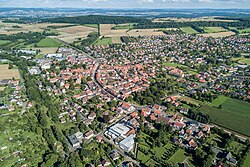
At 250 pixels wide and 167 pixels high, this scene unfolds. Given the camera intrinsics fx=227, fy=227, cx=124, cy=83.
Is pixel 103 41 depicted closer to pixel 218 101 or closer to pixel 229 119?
pixel 218 101

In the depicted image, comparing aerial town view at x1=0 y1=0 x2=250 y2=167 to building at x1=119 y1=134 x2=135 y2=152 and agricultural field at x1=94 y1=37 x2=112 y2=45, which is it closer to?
building at x1=119 y1=134 x2=135 y2=152

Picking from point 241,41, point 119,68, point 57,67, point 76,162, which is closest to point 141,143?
point 76,162

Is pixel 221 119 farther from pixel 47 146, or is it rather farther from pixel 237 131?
pixel 47 146

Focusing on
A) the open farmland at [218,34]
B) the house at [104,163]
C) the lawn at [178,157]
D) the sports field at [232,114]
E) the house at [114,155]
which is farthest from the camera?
the open farmland at [218,34]

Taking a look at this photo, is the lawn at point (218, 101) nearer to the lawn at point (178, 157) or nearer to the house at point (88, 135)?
the lawn at point (178, 157)

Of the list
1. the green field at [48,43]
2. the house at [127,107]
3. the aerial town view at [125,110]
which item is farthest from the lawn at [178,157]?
the green field at [48,43]

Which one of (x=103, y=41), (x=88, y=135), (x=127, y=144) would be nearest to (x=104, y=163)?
(x=127, y=144)

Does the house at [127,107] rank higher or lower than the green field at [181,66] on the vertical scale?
lower
